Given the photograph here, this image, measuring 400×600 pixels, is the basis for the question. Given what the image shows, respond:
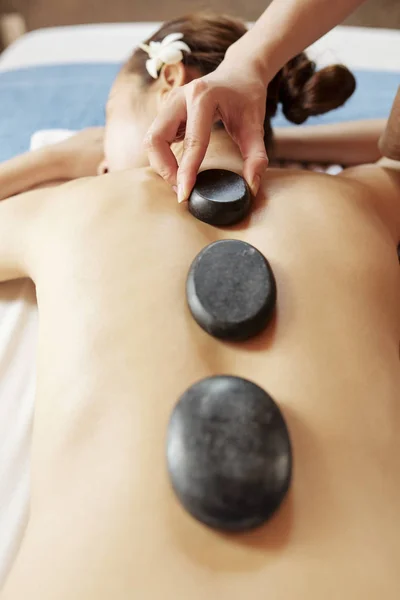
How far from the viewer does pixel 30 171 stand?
4.11 feet

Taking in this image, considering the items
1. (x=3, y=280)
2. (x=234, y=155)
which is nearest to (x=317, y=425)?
(x=234, y=155)

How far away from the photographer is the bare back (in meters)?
0.55

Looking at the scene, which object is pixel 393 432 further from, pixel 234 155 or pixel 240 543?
pixel 234 155

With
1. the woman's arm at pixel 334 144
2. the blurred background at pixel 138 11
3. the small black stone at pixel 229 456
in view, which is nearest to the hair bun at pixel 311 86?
the woman's arm at pixel 334 144

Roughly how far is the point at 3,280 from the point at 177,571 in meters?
0.66

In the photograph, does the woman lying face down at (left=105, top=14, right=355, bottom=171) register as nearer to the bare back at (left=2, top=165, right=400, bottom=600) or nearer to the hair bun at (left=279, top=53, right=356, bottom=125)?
the hair bun at (left=279, top=53, right=356, bottom=125)

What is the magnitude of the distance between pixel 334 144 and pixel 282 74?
→ 0.26 m

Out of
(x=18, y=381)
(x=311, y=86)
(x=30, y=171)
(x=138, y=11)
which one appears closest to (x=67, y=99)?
(x=30, y=171)

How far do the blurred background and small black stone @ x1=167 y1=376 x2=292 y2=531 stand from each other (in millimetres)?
2380

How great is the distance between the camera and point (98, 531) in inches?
22.8

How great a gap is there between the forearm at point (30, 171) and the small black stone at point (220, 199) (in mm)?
565

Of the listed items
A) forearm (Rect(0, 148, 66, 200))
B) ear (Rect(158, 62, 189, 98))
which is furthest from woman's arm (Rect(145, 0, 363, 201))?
forearm (Rect(0, 148, 66, 200))

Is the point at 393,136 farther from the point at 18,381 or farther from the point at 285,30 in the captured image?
the point at 18,381

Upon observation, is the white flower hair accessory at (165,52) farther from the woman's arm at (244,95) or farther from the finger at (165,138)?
the finger at (165,138)
